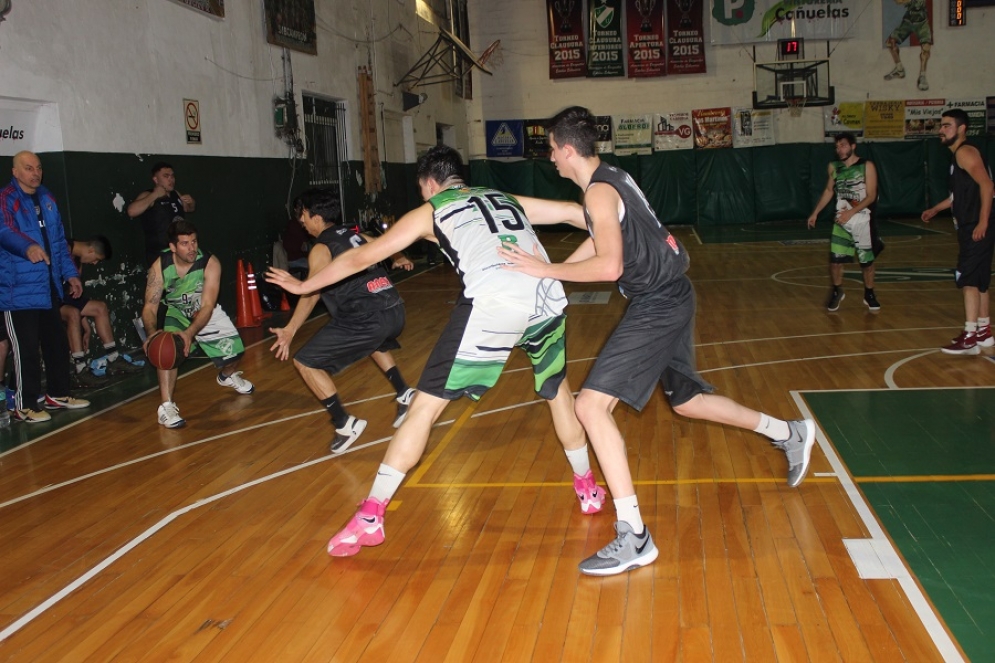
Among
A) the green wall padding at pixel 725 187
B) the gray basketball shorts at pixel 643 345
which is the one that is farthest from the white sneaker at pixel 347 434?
the green wall padding at pixel 725 187

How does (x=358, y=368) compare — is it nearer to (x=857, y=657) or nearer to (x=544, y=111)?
(x=857, y=657)

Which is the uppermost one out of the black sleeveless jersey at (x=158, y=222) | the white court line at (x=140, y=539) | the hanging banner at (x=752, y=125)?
the hanging banner at (x=752, y=125)

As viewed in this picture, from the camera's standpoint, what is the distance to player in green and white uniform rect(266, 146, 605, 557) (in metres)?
4.14

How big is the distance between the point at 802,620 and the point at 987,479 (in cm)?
207

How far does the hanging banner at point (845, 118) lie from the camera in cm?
2423

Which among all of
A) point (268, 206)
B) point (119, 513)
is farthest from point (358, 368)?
point (268, 206)

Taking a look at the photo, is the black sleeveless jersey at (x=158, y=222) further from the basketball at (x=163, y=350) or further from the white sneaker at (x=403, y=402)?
the white sneaker at (x=403, y=402)

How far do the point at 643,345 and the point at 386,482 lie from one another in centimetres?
133

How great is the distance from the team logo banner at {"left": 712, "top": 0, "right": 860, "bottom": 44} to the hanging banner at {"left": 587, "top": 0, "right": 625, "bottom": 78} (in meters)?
2.53

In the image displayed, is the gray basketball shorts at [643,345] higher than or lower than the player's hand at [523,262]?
lower

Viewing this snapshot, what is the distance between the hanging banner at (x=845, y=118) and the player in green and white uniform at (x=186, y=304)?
20379 mm

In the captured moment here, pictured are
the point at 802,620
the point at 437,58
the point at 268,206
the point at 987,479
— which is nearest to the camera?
the point at 802,620

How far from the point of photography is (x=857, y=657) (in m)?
3.23

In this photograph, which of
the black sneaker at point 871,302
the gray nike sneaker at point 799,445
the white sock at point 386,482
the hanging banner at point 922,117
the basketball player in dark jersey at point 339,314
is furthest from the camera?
the hanging banner at point 922,117
